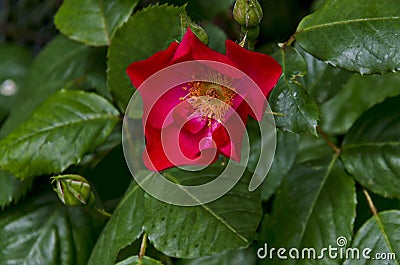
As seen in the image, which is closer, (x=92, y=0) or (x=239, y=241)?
(x=239, y=241)

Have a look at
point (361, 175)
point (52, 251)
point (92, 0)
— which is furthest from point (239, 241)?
point (92, 0)

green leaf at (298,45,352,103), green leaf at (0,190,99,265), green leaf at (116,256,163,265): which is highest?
green leaf at (298,45,352,103)

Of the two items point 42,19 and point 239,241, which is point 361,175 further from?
point 42,19

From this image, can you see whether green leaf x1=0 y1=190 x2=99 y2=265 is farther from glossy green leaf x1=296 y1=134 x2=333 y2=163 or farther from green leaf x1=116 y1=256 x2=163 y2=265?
glossy green leaf x1=296 y1=134 x2=333 y2=163

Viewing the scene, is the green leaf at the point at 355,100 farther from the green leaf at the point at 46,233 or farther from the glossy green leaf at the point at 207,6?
the green leaf at the point at 46,233

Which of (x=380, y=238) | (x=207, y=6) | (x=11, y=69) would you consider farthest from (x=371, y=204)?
(x=11, y=69)

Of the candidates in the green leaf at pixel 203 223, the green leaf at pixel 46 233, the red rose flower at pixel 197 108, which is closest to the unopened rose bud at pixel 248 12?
the red rose flower at pixel 197 108

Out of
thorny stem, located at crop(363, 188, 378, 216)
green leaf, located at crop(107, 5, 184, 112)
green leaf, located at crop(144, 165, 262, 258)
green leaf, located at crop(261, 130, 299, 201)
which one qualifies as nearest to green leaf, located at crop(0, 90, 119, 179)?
green leaf, located at crop(107, 5, 184, 112)
